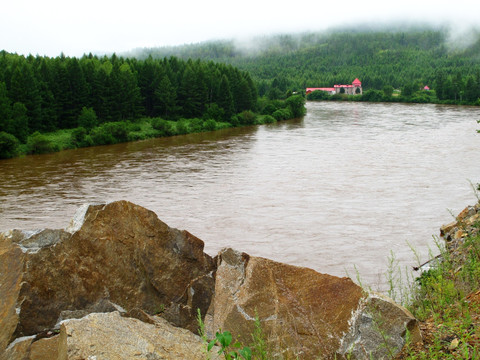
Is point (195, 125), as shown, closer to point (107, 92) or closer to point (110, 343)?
point (107, 92)

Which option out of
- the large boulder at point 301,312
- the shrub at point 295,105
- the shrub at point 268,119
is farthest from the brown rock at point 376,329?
the shrub at point 295,105

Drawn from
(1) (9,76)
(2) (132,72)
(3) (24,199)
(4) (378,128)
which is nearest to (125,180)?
(3) (24,199)

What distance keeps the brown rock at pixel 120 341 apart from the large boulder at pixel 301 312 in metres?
0.69

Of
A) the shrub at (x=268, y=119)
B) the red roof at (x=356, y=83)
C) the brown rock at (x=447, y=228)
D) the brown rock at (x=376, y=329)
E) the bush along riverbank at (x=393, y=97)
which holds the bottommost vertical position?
the bush along riverbank at (x=393, y=97)

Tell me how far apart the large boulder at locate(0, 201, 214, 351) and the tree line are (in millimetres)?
45878

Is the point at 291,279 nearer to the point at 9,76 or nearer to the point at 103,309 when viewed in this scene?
the point at 103,309

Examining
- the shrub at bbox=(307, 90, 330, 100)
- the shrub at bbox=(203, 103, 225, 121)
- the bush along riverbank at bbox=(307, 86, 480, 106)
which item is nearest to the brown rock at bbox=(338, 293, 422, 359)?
the shrub at bbox=(203, 103, 225, 121)

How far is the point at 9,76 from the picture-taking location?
55.7m

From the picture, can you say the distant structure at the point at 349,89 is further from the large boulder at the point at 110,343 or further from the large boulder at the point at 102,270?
the large boulder at the point at 110,343

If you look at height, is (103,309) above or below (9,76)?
below

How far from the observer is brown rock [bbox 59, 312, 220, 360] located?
17.0 feet

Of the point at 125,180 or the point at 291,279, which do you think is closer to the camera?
the point at 291,279

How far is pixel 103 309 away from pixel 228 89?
7396 cm

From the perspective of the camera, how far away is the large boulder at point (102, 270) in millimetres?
6551
